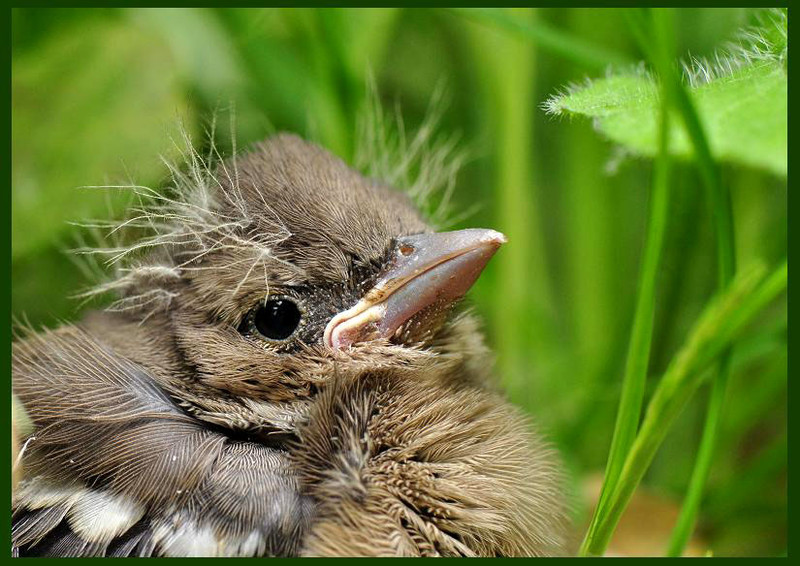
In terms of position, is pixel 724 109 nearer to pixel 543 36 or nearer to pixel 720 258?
pixel 720 258

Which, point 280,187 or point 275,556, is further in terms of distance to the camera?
point 280,187

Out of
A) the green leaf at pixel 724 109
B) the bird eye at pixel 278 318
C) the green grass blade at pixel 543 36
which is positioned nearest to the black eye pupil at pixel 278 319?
the bird eye at pixel 278 318

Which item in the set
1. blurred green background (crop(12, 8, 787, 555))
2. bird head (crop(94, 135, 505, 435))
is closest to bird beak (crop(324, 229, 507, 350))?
bird head (crop(94, 135, 505, 435))

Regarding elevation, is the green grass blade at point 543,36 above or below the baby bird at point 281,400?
above

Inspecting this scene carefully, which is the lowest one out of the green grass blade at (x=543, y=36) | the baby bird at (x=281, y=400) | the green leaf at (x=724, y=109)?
the baby bird at (x=281, y=400)

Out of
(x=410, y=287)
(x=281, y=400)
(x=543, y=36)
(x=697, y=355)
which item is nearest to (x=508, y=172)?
(x=543, y=36)

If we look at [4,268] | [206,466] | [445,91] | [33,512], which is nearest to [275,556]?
[206,466]

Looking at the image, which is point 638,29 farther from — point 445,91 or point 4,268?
point 445,91

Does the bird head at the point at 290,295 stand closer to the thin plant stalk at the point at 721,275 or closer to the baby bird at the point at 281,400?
the baby bird at the point at 281,400
